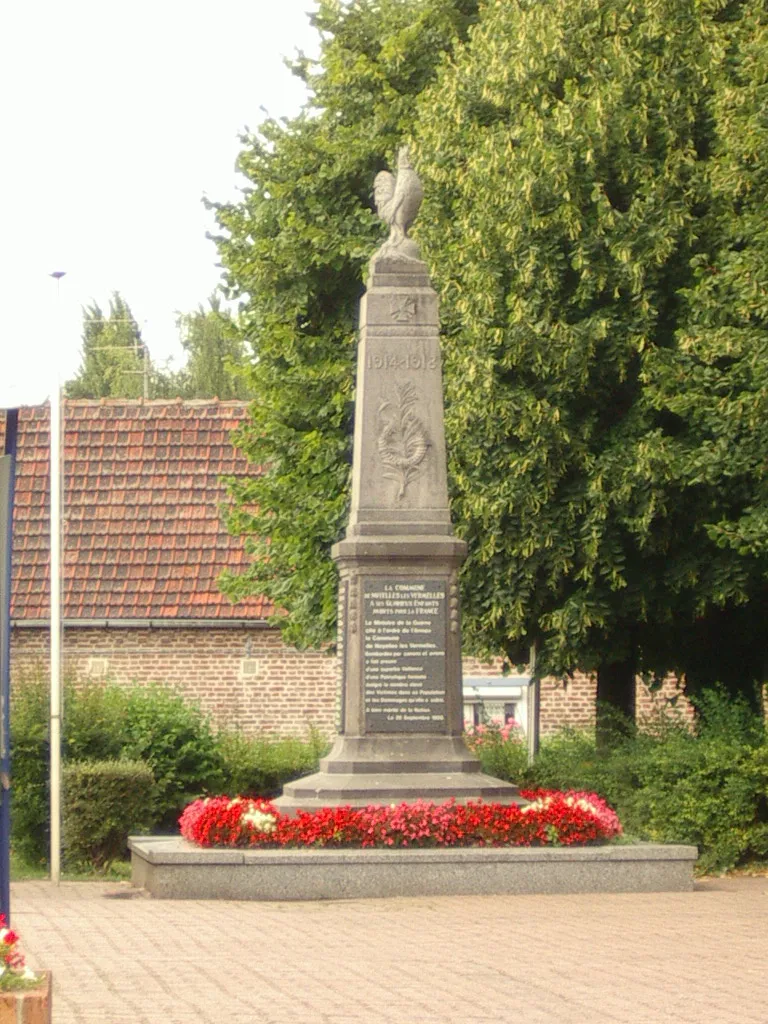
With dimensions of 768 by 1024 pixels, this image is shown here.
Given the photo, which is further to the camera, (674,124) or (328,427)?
(328,427)

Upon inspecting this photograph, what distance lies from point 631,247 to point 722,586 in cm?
351

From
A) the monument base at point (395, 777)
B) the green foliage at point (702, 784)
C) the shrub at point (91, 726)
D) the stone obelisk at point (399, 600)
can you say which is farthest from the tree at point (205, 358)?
the monument base at point (395, 777)

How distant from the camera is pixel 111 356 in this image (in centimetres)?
6134

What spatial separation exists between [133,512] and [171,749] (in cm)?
803

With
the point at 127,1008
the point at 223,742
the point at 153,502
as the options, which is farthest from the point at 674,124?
the point at 127,1008

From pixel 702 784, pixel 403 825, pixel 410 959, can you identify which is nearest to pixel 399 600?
pixel 403 825

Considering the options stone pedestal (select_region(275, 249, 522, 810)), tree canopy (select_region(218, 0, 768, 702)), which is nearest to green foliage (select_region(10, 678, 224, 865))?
tree canopy (select_region(218, 0, 768, 702))

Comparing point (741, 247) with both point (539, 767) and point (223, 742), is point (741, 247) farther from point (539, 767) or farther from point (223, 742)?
point (223, 742)

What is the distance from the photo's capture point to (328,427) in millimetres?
22719

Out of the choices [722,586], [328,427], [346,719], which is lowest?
[346,719]

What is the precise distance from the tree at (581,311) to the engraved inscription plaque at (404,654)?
421 centimetres

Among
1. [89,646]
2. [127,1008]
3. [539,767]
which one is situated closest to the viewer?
[127,1008]

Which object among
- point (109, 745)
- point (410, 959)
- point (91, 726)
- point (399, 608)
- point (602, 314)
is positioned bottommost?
point (410, 959)

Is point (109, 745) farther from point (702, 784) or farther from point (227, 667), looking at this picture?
point (227, 667)
